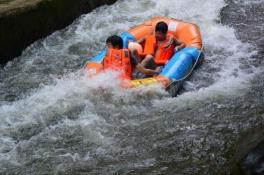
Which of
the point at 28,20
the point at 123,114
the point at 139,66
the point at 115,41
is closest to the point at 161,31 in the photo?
the point at 139,66

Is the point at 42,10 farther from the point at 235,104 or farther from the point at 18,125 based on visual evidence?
the point at 235,104

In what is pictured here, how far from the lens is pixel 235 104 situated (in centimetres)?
A: 632

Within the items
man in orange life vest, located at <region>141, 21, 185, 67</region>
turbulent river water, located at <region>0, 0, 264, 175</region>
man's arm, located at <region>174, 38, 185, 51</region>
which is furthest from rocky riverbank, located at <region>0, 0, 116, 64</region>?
man's arm, located at <region>174, 38, 185, 51</region>

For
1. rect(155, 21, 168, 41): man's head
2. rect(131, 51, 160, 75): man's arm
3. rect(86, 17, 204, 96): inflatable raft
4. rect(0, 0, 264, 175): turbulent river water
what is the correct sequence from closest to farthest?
rect(0, 0, 264, 175): turbulent river water → rect(86, 17, 204, 96): inflatable raft → rect(131, 51, 160, 75): man's arm → rect(155, 21, 168, 41): man's head

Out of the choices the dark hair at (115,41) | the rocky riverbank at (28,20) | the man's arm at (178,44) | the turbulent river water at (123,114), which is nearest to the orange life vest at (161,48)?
the man's arm at (178,44)

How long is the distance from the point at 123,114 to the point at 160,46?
1574 millimetres

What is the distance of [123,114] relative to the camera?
20.7ft

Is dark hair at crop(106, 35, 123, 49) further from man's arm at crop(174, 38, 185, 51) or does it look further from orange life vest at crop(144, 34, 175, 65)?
man's arm at crop(174, 38, 185, 51)

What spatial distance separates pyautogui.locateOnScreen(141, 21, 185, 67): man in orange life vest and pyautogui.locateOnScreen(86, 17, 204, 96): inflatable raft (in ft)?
0.47

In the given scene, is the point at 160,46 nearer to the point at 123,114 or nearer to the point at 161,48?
the point at 161,48

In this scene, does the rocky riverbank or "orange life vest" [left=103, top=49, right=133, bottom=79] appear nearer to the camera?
"orange life vest" [left=103, top=49, right=133, bottom=79]

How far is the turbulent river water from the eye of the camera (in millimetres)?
5242

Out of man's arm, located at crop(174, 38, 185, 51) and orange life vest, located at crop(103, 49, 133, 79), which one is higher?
orange life vest, located at crop(103, 49, 133, 79)

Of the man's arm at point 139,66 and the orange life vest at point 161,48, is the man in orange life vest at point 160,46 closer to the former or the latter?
the orange life vest at point 161,48
